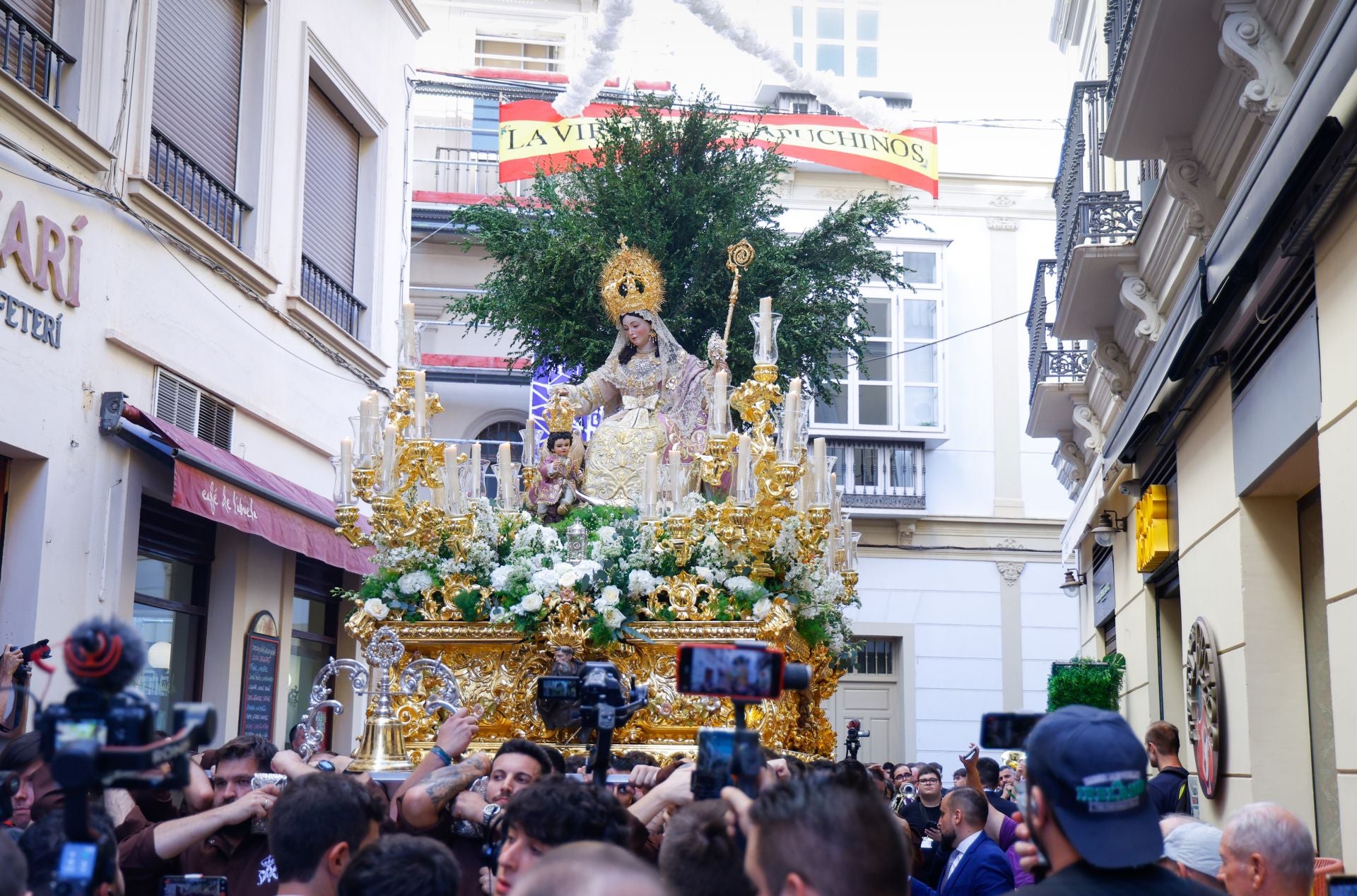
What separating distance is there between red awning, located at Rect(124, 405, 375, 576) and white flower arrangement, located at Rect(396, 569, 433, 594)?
3198 mm

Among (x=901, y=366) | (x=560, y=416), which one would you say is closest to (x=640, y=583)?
(x=560, y=416)

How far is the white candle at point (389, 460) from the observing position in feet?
25.0

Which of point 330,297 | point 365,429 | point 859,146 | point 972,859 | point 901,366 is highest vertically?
point 859,146

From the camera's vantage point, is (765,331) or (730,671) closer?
(730,671)

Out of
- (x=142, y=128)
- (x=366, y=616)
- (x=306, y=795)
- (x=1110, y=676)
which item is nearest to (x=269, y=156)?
(x=142, y=128)

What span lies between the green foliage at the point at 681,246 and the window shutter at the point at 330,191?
55.5 inches

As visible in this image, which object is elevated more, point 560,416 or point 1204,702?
point 560,416

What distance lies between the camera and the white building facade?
31.3 feet

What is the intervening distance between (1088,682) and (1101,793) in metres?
10.7

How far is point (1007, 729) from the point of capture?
10.6ft

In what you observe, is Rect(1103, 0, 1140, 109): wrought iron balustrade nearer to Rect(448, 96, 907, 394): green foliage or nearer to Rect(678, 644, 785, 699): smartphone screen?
Rect(448, 96, 907, 394): green foliage

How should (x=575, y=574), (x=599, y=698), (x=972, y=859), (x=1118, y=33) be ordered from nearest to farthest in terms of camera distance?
(x=599, y=698) → (x=972, y=859) → (x=575, y=574) → (x=1118, y=33)

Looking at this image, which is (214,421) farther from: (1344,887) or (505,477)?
(1344,887)

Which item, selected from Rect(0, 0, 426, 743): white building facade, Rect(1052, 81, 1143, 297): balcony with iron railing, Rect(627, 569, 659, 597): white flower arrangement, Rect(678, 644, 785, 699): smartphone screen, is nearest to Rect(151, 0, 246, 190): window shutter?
Rect(0, 0, 426, 743): white building facade
